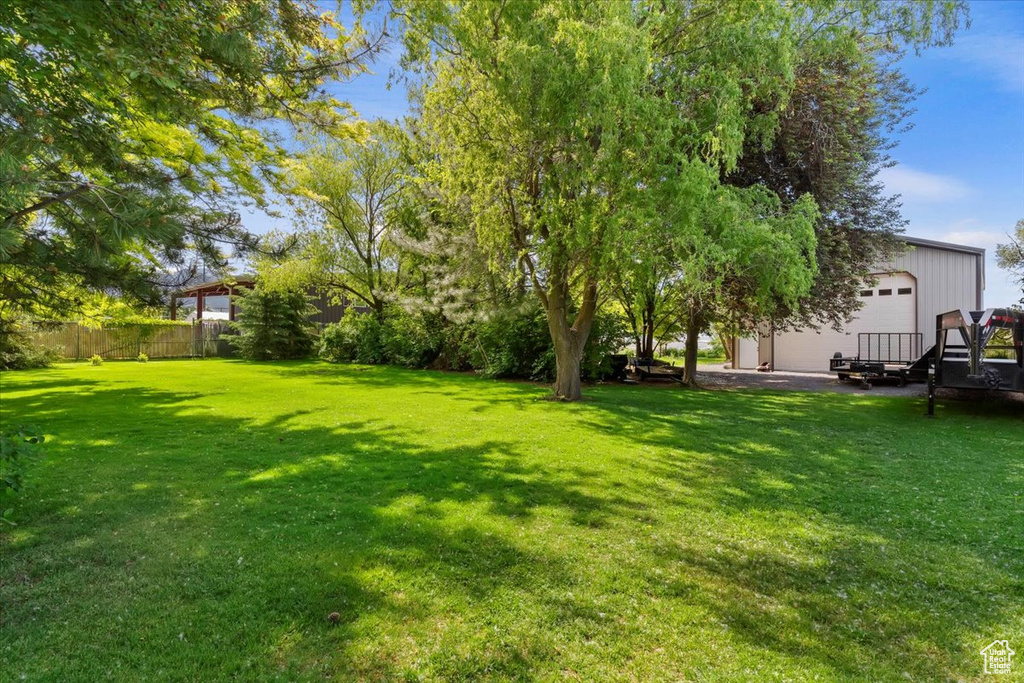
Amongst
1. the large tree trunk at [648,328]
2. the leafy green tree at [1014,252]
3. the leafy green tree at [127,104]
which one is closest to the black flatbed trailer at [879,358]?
the leafy green tree at [1014,252]

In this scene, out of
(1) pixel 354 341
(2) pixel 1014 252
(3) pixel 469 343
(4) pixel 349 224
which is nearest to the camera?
(2) pixel 1014 252

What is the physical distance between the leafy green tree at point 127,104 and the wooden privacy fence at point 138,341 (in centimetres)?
1895

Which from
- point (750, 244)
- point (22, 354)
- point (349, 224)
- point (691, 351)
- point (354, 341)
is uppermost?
point (349, 224)

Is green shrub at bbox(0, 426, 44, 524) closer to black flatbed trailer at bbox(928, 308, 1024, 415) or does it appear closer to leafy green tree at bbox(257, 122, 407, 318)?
black flatbed trailer at bbox(928, 308, 1024, 415)

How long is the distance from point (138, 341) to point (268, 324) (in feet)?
20.9

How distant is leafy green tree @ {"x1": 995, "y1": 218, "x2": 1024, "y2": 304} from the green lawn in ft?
33.7

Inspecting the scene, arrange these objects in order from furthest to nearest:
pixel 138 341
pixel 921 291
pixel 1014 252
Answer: pixel 138 341 → pixel 921 291 → pixel 1014 252

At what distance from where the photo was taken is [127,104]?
16.1 ft

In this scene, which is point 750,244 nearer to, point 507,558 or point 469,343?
point 507,558

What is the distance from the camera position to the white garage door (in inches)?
737

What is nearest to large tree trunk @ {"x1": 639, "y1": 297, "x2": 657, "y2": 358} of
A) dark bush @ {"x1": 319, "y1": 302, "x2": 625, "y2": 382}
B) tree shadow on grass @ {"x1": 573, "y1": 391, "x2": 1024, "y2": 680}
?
dark bush @ {"x1": 319, "y1": 302, "x2": 625, "y2": 382}

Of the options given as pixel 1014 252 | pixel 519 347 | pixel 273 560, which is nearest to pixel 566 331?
pixel 519 347

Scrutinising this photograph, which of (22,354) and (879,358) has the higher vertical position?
(879,358)

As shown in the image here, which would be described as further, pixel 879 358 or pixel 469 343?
pixel 879 358
